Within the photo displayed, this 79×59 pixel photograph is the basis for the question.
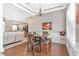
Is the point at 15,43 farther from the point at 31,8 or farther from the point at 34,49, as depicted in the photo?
the point at 31,8

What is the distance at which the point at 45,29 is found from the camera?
1.98m

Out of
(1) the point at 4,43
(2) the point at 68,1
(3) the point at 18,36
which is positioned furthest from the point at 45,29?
(1) the point at 4,43

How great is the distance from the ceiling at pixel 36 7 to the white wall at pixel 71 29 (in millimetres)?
135

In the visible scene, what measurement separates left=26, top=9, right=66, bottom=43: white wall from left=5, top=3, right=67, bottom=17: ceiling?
72 mm

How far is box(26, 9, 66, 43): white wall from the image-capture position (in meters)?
1.94

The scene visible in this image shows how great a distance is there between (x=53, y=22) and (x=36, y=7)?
0.39 metres

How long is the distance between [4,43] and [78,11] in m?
Answer: 1.35

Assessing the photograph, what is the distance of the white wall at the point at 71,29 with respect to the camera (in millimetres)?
1854

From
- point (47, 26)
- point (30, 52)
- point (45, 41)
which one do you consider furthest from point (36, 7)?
point (30, 52)

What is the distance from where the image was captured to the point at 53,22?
1.96 m

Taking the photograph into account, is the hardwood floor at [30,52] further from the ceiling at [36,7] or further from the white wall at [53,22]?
the ceiling at [36,7]

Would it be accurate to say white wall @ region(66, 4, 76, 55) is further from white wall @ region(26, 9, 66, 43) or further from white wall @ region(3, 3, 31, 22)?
white wall @ region(3, 3, 31, 22)

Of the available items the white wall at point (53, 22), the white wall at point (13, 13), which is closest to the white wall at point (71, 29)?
the white wall at point (53, 22)

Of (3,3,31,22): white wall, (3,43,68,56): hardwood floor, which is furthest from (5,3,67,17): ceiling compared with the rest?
(3,43,68,56): hardwood floor
